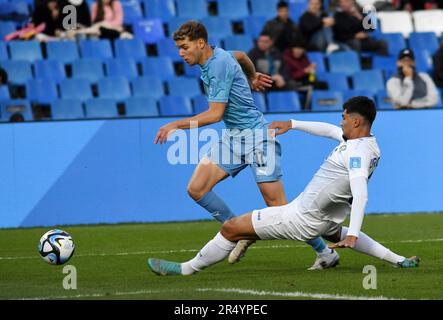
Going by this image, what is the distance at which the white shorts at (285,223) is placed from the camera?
945 cm

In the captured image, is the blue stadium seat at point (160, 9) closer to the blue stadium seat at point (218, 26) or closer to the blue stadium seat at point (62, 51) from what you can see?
the blue stadium seat at point (218, 26)

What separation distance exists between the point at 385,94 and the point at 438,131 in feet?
10.4

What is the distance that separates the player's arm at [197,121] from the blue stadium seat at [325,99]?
8796 mm

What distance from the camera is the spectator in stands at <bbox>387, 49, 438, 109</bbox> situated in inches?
723

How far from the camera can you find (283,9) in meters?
20.1

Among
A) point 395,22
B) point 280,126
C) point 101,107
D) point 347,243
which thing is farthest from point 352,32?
point 347,243

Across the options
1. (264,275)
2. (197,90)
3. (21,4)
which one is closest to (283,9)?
(197,90)

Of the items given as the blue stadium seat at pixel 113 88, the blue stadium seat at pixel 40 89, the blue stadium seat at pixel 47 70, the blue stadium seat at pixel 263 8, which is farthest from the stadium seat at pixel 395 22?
the blue stadium seat at pixel 40 89

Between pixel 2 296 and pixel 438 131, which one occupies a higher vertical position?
pixel 2 296

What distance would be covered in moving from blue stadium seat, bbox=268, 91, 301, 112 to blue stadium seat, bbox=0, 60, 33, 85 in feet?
13.9

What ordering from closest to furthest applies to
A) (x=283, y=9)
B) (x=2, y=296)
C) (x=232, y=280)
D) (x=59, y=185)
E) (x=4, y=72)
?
(x=2, y=296) < (x=232, y=280) < (x=59, y=185) < (x=4, y=72) < (x=283, y=9)

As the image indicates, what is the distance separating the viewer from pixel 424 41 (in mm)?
21594
